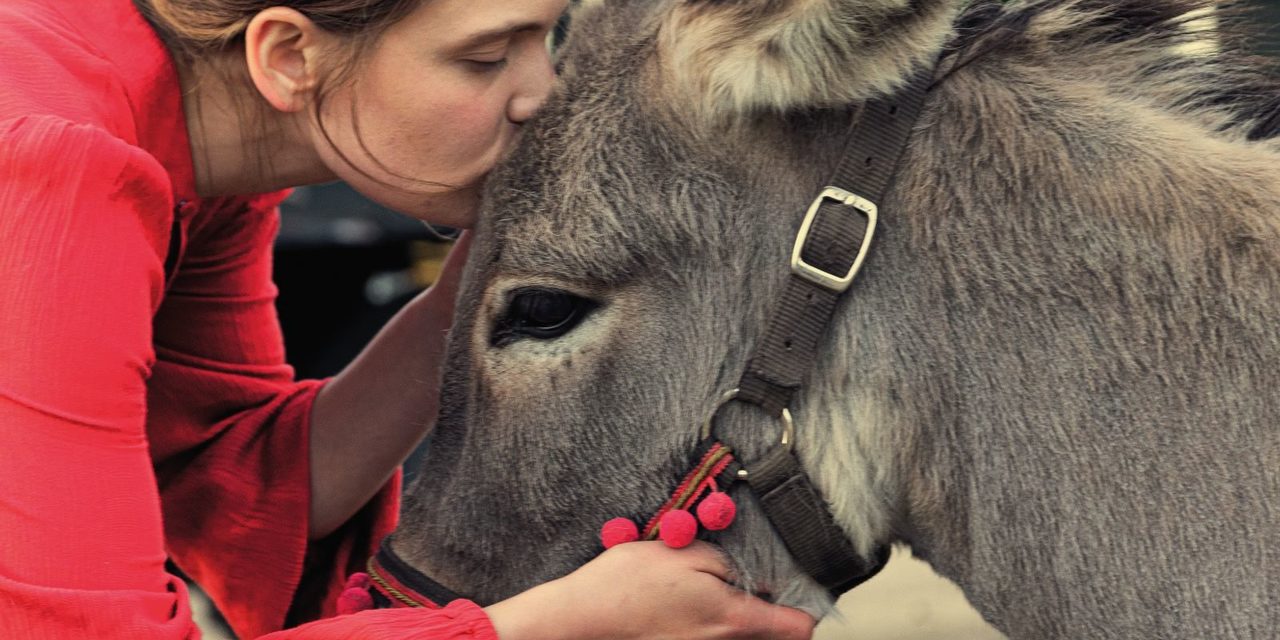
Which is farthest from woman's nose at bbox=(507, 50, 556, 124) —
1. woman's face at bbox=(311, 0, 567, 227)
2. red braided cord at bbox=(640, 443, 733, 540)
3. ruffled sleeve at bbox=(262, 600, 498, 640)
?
ruffled sleeve at bbox=(262, 600, 498, 640)

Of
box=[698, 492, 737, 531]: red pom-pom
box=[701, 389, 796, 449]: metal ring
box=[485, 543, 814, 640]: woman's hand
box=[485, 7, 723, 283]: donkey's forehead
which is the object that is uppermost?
box=[485, 7, 723, 283]: donkey's forehead

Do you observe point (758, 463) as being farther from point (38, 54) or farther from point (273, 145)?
point (38, 54)

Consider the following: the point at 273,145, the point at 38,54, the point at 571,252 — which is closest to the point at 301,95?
the point at 273,145

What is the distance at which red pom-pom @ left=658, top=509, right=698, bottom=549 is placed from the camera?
6.09ft

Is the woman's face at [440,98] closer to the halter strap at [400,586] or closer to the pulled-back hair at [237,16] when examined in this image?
the pulled-back hair at [237,16]

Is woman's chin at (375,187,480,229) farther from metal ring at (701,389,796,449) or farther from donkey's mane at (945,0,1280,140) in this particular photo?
donkey's mane at (945,0,1280,140)

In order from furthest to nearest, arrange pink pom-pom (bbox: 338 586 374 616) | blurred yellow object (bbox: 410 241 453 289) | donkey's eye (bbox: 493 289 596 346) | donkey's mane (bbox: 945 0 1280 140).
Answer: blurred yellow object (bbox: 410 241 453 289)
pink pom-pom (bbox: 338 586 374 616)
donkey's eye (bbox: 493 289 596 346)
donkey's mane (bbox: 945 0 1280 140)

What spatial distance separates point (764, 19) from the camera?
Result: 5.64ft

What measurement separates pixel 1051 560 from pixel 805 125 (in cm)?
66

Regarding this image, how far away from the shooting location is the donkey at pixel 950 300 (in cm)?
166

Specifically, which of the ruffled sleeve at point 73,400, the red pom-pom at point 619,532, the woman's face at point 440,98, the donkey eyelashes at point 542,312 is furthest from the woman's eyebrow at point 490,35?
the red pom-pom at point 619,532

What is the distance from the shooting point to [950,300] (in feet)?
5.71

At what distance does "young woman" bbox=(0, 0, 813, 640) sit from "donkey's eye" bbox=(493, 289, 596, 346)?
237mm

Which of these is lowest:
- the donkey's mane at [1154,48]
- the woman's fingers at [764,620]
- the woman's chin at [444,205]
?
the woman's fingers at [764,620]
